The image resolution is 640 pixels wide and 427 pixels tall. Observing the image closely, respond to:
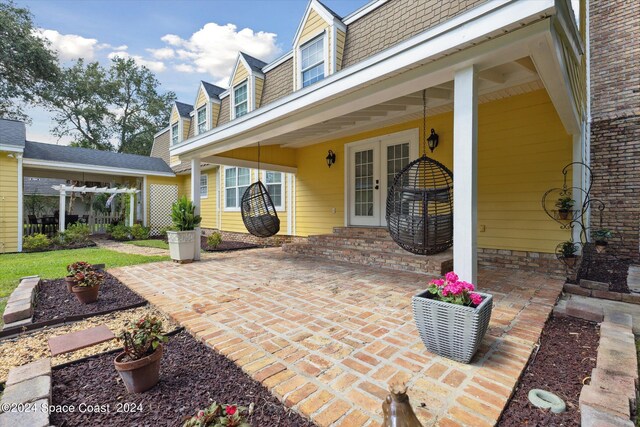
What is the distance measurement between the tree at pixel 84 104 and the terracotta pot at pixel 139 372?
821 inches

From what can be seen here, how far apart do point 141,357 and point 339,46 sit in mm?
5974

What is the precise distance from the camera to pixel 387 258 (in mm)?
4859

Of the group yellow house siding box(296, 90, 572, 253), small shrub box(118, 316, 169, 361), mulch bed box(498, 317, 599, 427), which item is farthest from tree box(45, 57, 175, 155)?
mulch bed box(498, 317, 599, 427)

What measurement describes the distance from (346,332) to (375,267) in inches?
105

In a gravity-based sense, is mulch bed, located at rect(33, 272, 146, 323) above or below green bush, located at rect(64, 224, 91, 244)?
below

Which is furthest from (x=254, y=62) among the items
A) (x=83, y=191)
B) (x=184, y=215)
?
(x=83, y=191)

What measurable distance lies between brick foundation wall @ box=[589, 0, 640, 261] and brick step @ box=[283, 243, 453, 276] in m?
3.85

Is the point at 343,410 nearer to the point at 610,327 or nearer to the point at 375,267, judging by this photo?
the point at 610,327

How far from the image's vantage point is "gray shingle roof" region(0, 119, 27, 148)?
7406 mm

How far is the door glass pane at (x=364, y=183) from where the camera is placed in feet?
20.9

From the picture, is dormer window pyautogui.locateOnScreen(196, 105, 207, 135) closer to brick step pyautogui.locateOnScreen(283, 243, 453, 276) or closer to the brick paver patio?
brick step pyautogui.locateOnScreen(283, 243, 453, 276)

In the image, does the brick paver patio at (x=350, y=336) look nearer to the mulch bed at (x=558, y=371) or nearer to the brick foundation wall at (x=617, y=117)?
the mulch bed at (x=558, y=371)

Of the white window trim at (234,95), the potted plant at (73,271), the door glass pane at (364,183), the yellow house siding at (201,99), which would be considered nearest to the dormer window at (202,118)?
the yellow house siding at (201,99)

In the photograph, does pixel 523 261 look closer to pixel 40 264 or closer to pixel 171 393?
pixel 171 393
